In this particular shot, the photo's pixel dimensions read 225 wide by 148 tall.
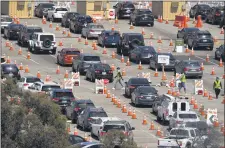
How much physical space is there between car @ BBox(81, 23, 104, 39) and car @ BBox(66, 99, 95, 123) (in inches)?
990

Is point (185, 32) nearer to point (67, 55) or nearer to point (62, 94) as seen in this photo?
point (67, 55)

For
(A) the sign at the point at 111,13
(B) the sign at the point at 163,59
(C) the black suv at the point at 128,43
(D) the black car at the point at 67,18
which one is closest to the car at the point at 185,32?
(C) the black suv at the point at 128,43

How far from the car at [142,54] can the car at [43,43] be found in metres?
4.99

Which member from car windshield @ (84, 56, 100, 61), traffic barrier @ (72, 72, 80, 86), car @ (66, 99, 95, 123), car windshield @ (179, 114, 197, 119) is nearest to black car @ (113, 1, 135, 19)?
car windshield @ (84, 56, 100, 61)

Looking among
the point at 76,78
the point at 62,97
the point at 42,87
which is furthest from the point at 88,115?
the point at 76,78

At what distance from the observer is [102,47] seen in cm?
6975

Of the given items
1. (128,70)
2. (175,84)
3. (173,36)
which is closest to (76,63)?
(128,70)

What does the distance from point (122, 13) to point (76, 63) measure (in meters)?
21.7

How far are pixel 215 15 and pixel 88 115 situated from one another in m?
36.5

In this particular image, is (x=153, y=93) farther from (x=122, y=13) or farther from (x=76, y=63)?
(x=122, y=13)

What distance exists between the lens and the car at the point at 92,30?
7250 cm

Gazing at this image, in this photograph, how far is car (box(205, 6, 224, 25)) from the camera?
79250 millimetres

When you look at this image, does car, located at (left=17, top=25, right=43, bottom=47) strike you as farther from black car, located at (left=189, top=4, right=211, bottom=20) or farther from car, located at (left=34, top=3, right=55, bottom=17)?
black car, located at (left=189, top=4, right=211, bottom=20)

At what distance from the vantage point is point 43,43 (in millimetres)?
66125
